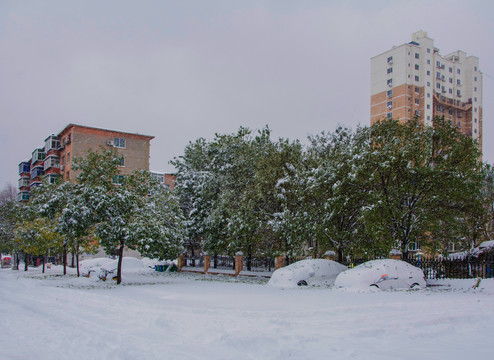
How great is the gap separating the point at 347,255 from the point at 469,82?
8240 centimetres

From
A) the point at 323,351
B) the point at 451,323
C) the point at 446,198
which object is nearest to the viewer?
the point at 323,351

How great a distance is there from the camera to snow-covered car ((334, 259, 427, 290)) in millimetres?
16906

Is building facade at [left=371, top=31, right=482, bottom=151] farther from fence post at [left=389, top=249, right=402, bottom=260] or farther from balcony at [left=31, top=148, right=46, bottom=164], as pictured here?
fence post at [left=389, top=249, right=402, bottom=260]

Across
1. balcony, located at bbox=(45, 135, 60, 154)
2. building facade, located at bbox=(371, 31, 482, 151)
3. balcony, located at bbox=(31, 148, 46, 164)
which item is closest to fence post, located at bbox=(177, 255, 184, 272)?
balcony, located at bbox=(45, 135, 60, 154)

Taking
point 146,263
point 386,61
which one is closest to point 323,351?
point 146,263

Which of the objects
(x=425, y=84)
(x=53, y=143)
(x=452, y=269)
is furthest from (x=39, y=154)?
(x=425, y=84)

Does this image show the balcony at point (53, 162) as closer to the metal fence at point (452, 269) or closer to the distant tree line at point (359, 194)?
the distant tree line at point (359, 194)

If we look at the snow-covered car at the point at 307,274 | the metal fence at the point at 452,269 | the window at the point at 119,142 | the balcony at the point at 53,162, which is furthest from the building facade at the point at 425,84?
the snow-covered car at the point at 307,274

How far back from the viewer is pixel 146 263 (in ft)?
162

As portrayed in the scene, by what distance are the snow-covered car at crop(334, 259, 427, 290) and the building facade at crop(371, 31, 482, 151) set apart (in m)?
65.0

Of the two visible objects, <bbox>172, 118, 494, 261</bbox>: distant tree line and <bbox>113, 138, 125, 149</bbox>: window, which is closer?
<bbox>172, 118, 494, 261</bbox>: distant tree line

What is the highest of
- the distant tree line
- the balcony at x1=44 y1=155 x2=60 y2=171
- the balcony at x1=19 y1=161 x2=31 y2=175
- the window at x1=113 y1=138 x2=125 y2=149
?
the window at x1=113 y1=138 x2=125 y2=149

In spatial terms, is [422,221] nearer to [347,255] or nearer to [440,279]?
[440,279]

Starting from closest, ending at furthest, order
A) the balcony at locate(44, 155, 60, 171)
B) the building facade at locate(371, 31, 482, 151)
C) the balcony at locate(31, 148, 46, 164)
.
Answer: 1. the balcony at locate(44, 155, 60, 171)
2. the balcony at locate(31, 148, 46, 164)
3. the building facade at locate(371, 31, 482, 151)
